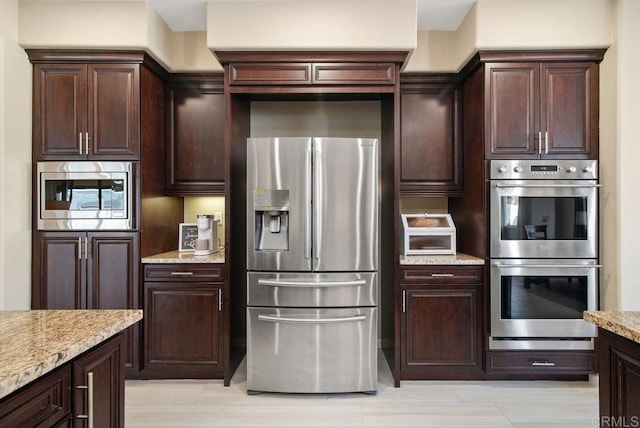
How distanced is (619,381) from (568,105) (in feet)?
7.19

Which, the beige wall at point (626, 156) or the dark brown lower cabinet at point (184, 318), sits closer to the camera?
the beige wall at point (626, 156)

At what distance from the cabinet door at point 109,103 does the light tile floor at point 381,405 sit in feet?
5.72

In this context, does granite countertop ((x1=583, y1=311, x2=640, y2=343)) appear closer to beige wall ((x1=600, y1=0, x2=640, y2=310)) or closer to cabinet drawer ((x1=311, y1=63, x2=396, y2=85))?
beige wall ((x1=600, y1=0, x2=640, y2=310))

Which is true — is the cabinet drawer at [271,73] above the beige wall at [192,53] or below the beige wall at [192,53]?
below

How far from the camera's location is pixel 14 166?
110 inches

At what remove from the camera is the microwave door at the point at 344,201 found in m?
2.79

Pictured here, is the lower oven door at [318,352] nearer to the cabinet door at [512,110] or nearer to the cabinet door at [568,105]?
the cabinet door at [512,110]

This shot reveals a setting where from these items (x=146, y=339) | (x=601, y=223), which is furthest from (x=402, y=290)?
(x=146, y=339)

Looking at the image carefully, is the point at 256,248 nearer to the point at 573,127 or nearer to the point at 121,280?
the point at 121,280

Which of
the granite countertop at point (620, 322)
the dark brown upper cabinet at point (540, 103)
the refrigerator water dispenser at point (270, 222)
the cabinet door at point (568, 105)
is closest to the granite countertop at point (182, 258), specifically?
the refrigerator water dispenser at point (270, 222)

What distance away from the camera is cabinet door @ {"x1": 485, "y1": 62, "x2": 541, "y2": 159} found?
296cm

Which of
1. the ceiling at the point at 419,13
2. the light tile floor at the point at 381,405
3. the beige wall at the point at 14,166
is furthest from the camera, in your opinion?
the ceiling at the point at 419,13

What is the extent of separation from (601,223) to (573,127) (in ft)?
2.36

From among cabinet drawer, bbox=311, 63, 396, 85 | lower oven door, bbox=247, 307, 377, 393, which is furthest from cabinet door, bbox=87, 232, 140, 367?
cabinet drawer, bbox=311, 63, 396, 85
